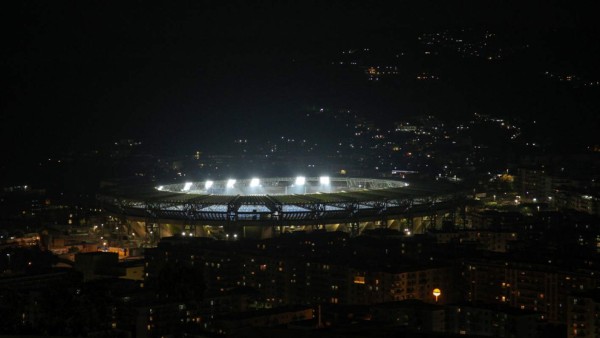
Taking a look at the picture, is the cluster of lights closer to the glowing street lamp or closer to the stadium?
the glowing street lamp

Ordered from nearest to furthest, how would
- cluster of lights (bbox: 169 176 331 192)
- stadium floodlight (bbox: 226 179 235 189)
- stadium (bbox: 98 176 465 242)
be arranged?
stadium (bbox: 98 176 465 242) → cluster of lights (bbox: 169 176 331 192) → stadium floodlight (bbox: 226 179 235 189)

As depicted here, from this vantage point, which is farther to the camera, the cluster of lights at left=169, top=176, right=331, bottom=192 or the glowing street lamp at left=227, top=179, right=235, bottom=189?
the glowing street lamp at left=227, top=179, right=235, bottom=189

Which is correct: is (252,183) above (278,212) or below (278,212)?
above

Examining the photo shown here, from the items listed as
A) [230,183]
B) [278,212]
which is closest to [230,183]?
[230,183]

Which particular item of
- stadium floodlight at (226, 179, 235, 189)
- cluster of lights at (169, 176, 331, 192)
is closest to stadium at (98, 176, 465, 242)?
cluster of lights at (169, 176, 331, 192)

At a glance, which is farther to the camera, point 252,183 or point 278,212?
point 252,183

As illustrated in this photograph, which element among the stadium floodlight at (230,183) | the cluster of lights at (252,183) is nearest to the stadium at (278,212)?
the cluster of lights at (252,183)

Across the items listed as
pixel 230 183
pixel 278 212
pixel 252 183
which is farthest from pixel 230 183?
pixel 278 212

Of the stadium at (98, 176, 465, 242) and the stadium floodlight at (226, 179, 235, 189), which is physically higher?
the stadium floodlight at (226, 179, 235, 189)

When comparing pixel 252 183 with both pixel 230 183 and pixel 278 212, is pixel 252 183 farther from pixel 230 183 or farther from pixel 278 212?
pixel 278 212
